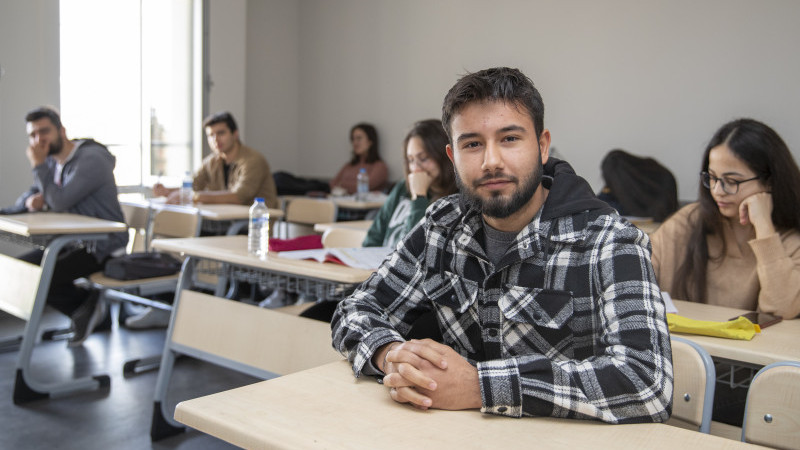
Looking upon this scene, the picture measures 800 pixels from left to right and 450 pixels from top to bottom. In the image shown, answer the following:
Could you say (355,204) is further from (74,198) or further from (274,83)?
(274,83)

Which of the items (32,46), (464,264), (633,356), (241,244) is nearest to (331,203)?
(241,244)

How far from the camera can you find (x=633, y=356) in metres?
1.11

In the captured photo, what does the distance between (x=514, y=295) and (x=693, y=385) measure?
1.30 feet

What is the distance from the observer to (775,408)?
1247mm

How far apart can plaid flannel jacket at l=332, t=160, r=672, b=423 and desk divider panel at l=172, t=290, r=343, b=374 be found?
654 mm

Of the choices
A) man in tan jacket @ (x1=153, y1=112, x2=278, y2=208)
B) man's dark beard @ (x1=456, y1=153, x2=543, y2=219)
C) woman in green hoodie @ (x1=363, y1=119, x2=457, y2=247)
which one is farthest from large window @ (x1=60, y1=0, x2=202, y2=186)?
man's dark beard @ (x1=456, y1=153, x2=543, y2=219)

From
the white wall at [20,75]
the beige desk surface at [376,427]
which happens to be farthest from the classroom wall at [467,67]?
the beige desk surface at [376,427]

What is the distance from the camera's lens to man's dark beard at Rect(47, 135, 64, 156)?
4.25m

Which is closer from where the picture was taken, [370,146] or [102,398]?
[102,398]

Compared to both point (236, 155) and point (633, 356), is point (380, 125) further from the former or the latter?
point (633, 356)

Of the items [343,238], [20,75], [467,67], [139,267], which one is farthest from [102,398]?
[467,67]

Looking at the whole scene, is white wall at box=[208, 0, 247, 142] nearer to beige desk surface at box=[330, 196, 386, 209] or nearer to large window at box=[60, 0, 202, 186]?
large window at box=[60, 0, 202, 186]

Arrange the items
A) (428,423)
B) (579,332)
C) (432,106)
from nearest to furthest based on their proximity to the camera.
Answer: (428,423), (579,332), (432,106)

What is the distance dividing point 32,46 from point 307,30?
10.0 ft
